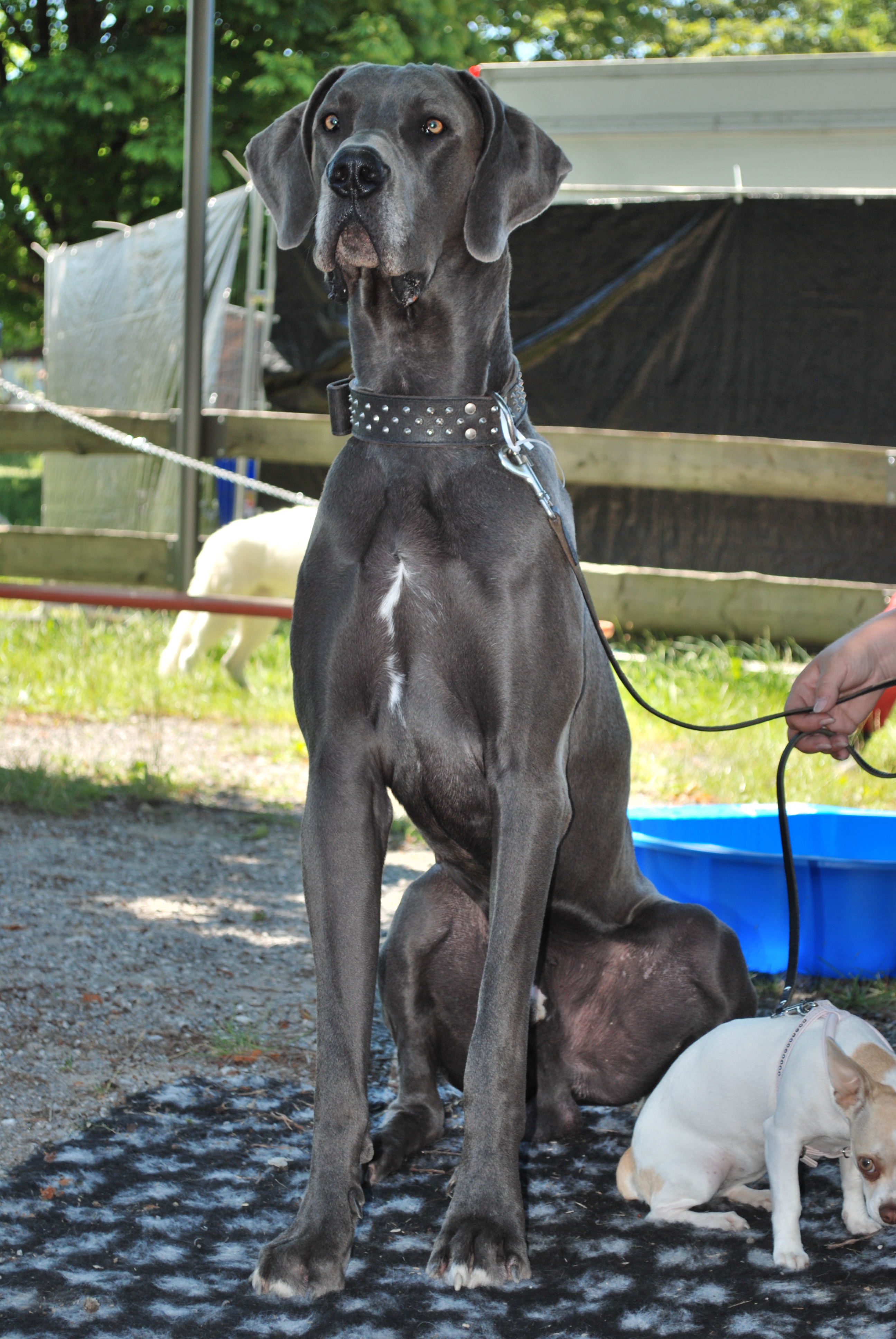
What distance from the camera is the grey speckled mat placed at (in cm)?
180

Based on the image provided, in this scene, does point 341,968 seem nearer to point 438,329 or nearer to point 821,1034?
point 821,1034

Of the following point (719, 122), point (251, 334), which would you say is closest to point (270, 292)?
point (251, 334)

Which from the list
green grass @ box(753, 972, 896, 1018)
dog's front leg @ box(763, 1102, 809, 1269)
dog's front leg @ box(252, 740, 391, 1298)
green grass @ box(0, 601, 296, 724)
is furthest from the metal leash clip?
green grass @ box(0, 601, 296, 724)

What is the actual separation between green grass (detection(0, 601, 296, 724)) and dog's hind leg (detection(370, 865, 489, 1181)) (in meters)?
3.25

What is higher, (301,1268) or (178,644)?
(178,644)

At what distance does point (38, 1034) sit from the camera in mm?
2793

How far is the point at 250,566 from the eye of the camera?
639 cm

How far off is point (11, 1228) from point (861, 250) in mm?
6910

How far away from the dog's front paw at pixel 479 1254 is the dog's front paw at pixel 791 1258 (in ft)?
1.27

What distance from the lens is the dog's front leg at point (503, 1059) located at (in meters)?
1.92

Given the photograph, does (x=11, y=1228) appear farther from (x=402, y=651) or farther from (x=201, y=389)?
(x=201, y=389)

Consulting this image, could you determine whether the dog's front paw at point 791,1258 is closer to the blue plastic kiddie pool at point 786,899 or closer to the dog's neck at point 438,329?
the blue plastic kiddie pool at point 786,899

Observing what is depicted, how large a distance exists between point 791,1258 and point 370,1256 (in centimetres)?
65

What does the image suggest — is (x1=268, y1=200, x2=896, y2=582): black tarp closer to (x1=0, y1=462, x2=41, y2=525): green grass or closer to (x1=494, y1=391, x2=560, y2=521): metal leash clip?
(x1=494, y1=391, x2=560, y2=521): metal leash clip
